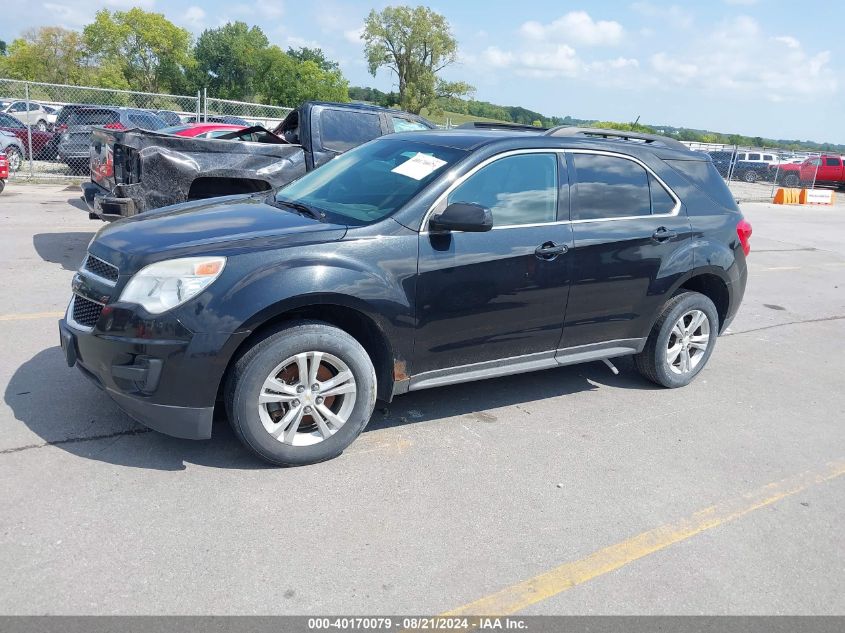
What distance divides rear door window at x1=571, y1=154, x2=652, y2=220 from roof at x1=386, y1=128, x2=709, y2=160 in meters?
0.11

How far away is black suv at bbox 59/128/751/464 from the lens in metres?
3.56

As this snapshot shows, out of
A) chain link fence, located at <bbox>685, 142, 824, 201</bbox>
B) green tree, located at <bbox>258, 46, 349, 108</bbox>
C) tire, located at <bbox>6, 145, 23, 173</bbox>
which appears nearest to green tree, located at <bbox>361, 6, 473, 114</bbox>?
green tree, located at <bbox>258, 46, 349, 108</bbox>

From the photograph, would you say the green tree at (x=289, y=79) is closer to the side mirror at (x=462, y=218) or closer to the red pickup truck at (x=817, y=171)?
the red pickup truck at (x=817, y=171)

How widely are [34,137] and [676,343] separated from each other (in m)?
20.2

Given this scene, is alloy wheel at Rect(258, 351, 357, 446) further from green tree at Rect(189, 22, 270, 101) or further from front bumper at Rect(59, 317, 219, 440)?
green tree at Rect(189, 22, 270, 101)

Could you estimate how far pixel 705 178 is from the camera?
18.1 feet

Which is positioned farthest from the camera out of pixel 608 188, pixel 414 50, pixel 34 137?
pixel 414 50

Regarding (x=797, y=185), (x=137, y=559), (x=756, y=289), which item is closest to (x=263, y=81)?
(x=797, y=185)

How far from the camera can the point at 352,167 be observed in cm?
489

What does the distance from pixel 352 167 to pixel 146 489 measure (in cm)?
246

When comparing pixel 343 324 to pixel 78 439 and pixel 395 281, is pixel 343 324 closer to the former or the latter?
pixel 395 281

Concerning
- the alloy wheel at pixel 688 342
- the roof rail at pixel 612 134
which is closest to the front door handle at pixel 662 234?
the alloy wheel at pixel 688 342

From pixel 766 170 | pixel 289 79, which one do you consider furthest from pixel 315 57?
pixel 766 170

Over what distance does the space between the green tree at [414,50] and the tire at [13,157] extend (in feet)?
180
